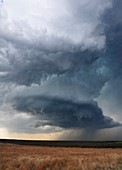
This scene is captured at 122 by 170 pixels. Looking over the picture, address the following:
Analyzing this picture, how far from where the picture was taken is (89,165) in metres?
29.2

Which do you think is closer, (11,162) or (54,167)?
(54,167)

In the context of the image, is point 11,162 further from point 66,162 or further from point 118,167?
point 118,167

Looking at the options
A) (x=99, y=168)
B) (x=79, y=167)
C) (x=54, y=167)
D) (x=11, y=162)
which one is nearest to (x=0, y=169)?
(x=11, y=162)

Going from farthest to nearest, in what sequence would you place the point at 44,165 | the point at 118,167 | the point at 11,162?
the point at 11,162 < the point at 44,165 < the point at 118,167

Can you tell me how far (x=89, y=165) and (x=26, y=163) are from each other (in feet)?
20.5

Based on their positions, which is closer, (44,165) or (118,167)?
(118,167)

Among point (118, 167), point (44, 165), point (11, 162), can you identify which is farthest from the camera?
point (11, 162)

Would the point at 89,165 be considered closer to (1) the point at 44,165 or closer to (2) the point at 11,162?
(1) the point at 44,165

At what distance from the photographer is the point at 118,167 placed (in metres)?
27.9

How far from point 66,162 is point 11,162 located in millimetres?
5558

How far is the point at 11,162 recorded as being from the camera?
31.9 m

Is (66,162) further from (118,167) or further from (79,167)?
(118,167)

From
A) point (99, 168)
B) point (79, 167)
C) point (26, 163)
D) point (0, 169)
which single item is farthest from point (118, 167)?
point (0, 169)

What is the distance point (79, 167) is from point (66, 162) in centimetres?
366
